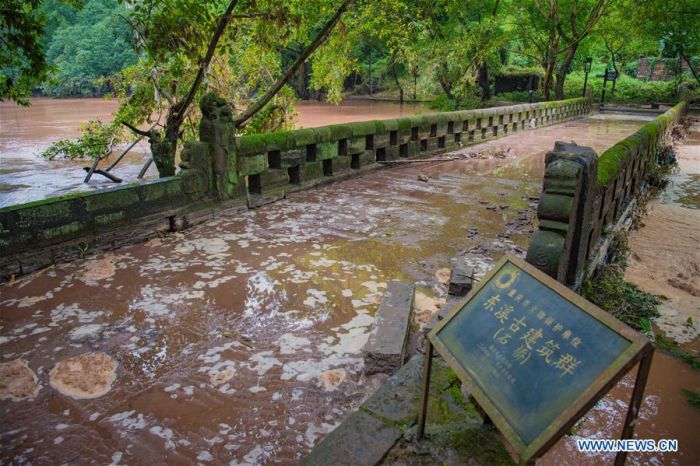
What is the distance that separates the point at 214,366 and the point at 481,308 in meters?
1.83

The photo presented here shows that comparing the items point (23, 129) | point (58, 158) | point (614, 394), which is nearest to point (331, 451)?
point (614, 394)

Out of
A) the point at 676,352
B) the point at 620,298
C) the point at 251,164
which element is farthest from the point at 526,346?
the point at 251,164

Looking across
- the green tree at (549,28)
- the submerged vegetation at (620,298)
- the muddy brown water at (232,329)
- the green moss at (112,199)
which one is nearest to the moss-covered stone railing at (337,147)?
the muddy brown water at (232,329)

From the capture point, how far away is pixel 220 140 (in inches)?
237

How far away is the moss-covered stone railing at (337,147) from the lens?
673 cm

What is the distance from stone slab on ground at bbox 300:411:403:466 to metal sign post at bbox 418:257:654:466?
15.3 inches

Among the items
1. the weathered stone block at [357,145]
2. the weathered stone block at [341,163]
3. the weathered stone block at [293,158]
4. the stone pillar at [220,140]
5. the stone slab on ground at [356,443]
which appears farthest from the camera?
the weathered stone block at [357,145]

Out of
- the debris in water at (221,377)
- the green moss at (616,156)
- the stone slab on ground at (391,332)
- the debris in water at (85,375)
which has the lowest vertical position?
the debris in water at (221,377)

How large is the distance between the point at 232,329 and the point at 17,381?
1335 millimetres

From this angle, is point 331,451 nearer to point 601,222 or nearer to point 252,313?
point 252,313

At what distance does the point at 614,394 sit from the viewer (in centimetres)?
325

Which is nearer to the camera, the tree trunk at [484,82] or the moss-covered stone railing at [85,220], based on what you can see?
the moss-covered stone railing at [85,220]

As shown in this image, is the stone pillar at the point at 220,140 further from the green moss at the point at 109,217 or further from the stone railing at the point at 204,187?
the green moss at the point at 109,217

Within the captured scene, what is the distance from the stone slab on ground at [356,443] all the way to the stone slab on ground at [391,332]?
0.52 meters
